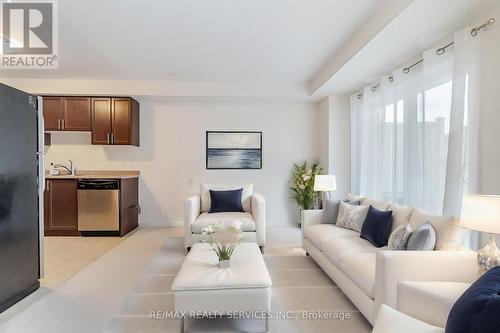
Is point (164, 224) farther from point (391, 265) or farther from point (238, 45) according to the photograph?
point (391, 265)

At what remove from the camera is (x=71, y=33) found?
3232 mm

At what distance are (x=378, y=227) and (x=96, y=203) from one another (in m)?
4.26

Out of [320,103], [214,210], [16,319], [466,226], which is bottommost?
[16,319]

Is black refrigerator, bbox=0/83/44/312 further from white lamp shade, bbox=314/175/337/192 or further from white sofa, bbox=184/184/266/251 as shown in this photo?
white lamp shade, bbox=314/175/337/192

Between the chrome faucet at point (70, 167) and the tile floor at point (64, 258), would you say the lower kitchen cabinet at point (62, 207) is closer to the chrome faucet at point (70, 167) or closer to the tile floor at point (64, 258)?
the tile floor at point (64, 258)

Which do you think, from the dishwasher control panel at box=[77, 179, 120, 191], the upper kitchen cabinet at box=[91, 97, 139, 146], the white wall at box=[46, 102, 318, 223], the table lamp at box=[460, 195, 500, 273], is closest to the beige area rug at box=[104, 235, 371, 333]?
the table lamp at box=[460, 195, 500, 273]

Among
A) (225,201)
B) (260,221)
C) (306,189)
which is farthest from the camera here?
(306,189)

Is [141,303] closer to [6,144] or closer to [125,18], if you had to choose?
[6,144]

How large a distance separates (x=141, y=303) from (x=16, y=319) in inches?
36.6

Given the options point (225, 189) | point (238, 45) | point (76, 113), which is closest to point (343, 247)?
point (225, 189)

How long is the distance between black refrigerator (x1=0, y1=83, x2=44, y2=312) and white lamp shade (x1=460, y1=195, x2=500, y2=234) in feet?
11.2

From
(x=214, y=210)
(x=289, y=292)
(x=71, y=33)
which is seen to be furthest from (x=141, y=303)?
(x=71, y=33)

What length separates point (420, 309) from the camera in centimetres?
141

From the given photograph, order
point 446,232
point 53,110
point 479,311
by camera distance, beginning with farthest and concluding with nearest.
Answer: point 53,110, point 446,232, point 479,311
